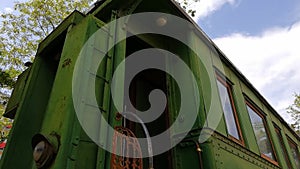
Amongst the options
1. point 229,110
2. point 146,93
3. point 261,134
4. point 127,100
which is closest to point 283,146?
point 261,134

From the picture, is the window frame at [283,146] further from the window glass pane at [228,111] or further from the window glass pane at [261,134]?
the window glass pane at [228,111]

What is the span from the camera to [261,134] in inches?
213

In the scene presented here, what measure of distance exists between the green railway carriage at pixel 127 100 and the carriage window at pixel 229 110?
0.03 metres

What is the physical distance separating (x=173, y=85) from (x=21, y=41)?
11.1 meters

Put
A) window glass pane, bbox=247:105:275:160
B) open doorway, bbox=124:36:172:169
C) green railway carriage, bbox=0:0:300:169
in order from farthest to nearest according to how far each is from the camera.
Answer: window glass pane, bbox=247:105:275:160, open doorway, bbox=124:36:172:169, green railway carriage, bbox=0:0:300:169

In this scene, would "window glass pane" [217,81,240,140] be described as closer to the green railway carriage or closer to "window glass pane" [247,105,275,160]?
the green railway carriage

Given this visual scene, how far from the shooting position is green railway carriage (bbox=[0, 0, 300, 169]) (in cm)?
198

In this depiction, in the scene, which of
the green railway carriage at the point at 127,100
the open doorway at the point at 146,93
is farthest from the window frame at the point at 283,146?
the open doorway at the point at 146,93

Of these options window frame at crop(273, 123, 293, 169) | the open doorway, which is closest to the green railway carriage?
the open doorway

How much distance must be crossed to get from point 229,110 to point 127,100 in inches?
73.1

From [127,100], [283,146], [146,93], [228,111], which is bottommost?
[228,111]

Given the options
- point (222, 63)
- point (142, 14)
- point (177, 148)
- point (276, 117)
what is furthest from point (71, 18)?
point (276, 117)

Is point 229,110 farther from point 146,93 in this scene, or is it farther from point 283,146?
point 283,146

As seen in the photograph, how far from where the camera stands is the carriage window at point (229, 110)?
3.92m
